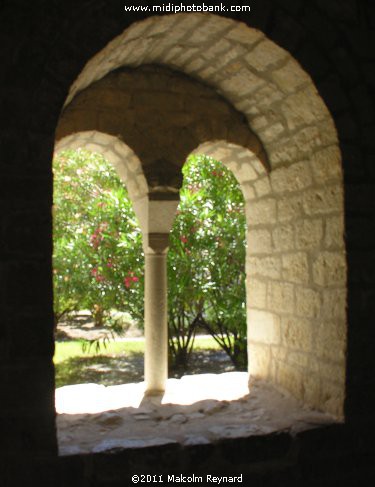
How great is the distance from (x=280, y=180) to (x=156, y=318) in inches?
48.3

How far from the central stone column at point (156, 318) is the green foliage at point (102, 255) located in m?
2.62

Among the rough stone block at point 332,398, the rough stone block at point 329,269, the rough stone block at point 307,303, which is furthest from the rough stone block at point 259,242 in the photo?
the rough stone block at point 332,398

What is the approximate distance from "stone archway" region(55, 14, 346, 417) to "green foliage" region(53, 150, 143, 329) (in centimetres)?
270

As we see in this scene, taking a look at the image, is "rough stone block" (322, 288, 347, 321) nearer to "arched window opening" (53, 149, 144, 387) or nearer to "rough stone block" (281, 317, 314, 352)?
"rough stone block" (281, 317, 314, 352)

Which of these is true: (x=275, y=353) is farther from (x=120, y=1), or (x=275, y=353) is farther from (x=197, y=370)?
(x=197, y=370)

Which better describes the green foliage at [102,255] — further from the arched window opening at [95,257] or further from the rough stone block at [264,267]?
the rough stone block at [264,267]

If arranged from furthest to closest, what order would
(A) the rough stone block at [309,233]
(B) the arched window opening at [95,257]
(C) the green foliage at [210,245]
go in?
(B) the arched window opening at [95,257] < (C) the green foliage at [210,245] < (A) the rough stone block at [309,233]

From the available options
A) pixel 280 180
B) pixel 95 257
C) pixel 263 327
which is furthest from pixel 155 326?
pixel 95 257

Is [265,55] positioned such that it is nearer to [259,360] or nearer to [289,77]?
[289,77]

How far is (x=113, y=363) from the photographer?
725 cm

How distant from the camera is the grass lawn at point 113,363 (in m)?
6.48

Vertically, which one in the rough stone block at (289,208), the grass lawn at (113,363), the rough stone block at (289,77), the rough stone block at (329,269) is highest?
the rough stone block at (289,77)

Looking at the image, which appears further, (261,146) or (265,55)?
(261,146)

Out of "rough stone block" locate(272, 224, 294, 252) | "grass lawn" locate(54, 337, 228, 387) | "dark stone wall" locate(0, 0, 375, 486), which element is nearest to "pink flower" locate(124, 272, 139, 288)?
"grass lawn" locate(54, 337, 228, 387)
